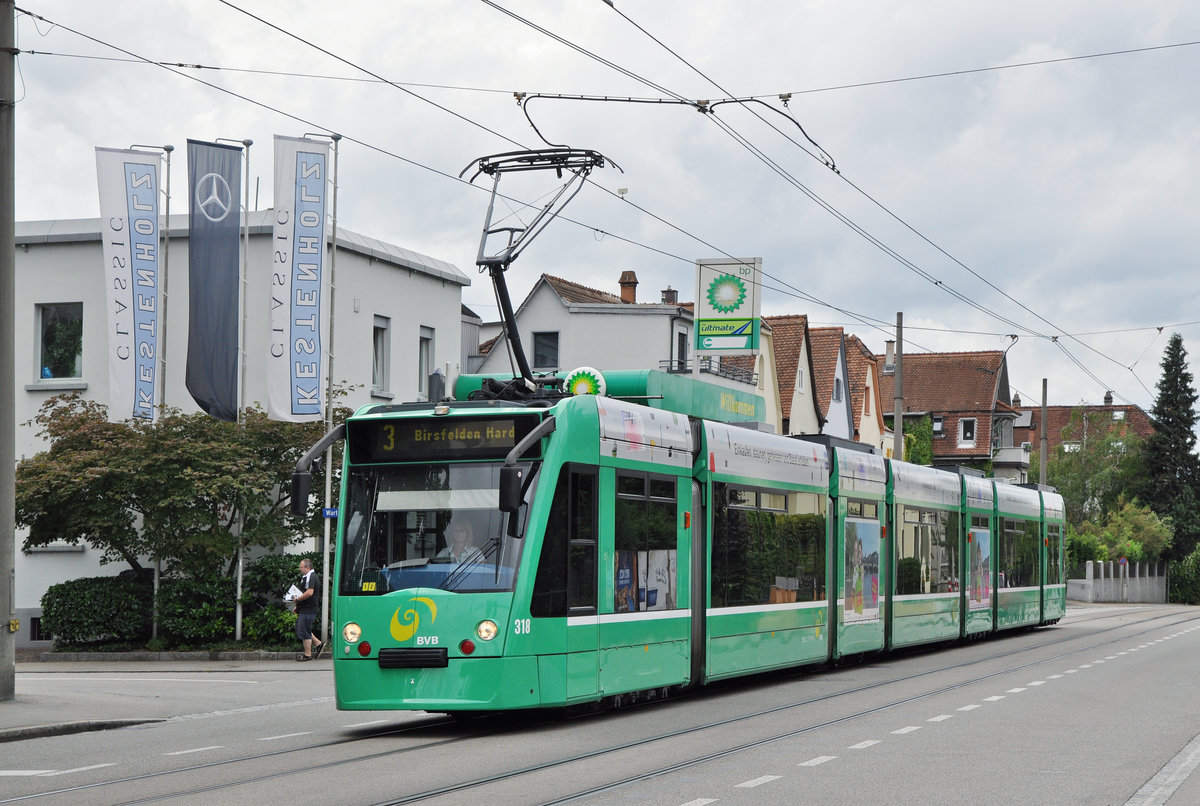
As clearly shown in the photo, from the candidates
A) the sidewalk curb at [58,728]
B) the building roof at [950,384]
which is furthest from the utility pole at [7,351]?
the building roof at [950,384]

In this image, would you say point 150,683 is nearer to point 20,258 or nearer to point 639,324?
point 20,258

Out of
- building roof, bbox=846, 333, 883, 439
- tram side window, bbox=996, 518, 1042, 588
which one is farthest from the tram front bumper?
building roof, bbox=846, 333, 883, 439

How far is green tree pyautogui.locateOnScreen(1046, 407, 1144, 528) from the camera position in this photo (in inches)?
3115

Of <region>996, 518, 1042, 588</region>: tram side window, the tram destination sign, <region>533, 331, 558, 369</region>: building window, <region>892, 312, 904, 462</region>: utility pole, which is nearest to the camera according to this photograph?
the tram destination sign

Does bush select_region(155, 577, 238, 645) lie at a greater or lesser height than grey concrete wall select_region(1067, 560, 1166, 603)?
greater

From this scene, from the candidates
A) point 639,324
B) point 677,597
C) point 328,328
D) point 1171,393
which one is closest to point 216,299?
point 328,328

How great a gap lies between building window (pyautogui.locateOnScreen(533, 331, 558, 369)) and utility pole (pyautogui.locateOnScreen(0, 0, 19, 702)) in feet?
102

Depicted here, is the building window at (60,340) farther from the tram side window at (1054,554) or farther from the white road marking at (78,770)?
the tram side window at (1054,554)

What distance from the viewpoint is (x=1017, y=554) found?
31.5 metres

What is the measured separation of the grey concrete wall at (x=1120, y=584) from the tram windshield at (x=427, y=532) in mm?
58222

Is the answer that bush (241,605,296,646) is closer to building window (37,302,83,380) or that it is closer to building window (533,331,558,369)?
building window (37,302,83,380)

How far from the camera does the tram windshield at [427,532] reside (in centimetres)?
1273

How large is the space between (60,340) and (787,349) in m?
29.6

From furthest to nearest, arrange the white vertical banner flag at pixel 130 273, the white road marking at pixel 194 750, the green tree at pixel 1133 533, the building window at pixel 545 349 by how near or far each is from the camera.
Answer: the green tree at pixel 1133 533 → the building window at pixel 545 349 → the white vertical banner flag at pixel 130 273 → the white road marking at pixel 194 750
